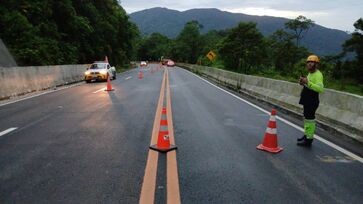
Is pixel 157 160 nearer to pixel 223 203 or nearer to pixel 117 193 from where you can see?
pixel 117 193

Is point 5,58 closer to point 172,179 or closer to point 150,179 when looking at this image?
point 150,179

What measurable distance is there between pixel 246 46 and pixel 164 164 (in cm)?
7417

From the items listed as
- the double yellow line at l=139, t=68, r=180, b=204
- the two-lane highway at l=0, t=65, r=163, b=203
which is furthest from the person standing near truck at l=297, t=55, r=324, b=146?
the two-lane highway at l=0, t=65, r=163, b=203

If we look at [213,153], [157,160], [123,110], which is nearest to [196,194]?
[157,160]

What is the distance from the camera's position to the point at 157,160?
5.77m

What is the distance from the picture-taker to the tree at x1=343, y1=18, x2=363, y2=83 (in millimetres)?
57219

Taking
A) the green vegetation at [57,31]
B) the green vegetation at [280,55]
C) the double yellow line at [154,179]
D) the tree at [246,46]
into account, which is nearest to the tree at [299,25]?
the green vegetation at [280,55]

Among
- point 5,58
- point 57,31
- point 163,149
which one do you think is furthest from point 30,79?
point 57,31

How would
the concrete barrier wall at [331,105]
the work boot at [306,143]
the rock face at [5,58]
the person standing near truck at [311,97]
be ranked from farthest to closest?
the rock face at [5,58]
the concrete barrier wall at [331,105]
the work boot at [306,143]
the person standing near truck at [311,97]

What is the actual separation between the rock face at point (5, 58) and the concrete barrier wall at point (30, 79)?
4.24 m

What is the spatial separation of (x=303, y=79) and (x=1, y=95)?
488 inches

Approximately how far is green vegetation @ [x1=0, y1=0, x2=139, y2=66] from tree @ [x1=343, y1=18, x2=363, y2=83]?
3922cm

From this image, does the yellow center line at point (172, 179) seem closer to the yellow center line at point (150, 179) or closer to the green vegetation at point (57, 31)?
the yellow center line at point (150, 179)

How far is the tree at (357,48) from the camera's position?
57219 millimetres
